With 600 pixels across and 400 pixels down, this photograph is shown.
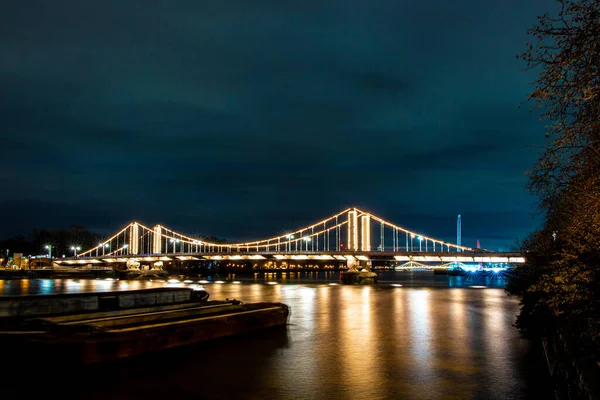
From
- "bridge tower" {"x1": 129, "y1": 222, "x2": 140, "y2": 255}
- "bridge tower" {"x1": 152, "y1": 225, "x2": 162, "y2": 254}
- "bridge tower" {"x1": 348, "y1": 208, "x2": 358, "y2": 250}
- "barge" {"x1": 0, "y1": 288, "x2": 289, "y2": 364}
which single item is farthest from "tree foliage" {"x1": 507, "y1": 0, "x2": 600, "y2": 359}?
"bridge tower" {"x1": 129, "y1": 222, "x2": 140, "y2": 255}

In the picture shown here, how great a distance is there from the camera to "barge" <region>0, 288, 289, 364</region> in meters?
14.2

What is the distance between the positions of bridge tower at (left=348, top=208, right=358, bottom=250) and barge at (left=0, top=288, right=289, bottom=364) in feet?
288

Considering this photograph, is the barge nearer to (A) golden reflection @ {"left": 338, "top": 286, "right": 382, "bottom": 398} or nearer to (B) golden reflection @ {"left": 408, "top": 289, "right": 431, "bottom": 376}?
(A) golden reflection @ {"left": 338, "top": 286, "right": 382, "bottom": 398}

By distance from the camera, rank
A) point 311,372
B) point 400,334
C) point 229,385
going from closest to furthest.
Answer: point 229,385 → point 311,372 → point 400,334

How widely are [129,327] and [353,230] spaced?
9825 centimetres

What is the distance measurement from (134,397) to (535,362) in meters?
10.9

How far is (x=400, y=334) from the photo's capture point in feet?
70.1

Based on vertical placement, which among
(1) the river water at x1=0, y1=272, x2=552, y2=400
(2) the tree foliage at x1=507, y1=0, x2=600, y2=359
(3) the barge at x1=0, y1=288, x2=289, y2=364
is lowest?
(1) the river water at x1=0, y1=272, x2=552, y2=400

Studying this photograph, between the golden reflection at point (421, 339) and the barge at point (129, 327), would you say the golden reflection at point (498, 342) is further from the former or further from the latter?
the barge at point (129, 327)

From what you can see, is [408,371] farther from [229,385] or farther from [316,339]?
[316,339]

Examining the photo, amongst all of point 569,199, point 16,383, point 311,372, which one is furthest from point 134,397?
point 569,199

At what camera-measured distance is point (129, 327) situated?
1711 cm

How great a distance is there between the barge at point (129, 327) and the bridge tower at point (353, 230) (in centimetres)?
8787

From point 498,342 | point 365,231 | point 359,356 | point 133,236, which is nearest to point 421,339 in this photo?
point 498,342
